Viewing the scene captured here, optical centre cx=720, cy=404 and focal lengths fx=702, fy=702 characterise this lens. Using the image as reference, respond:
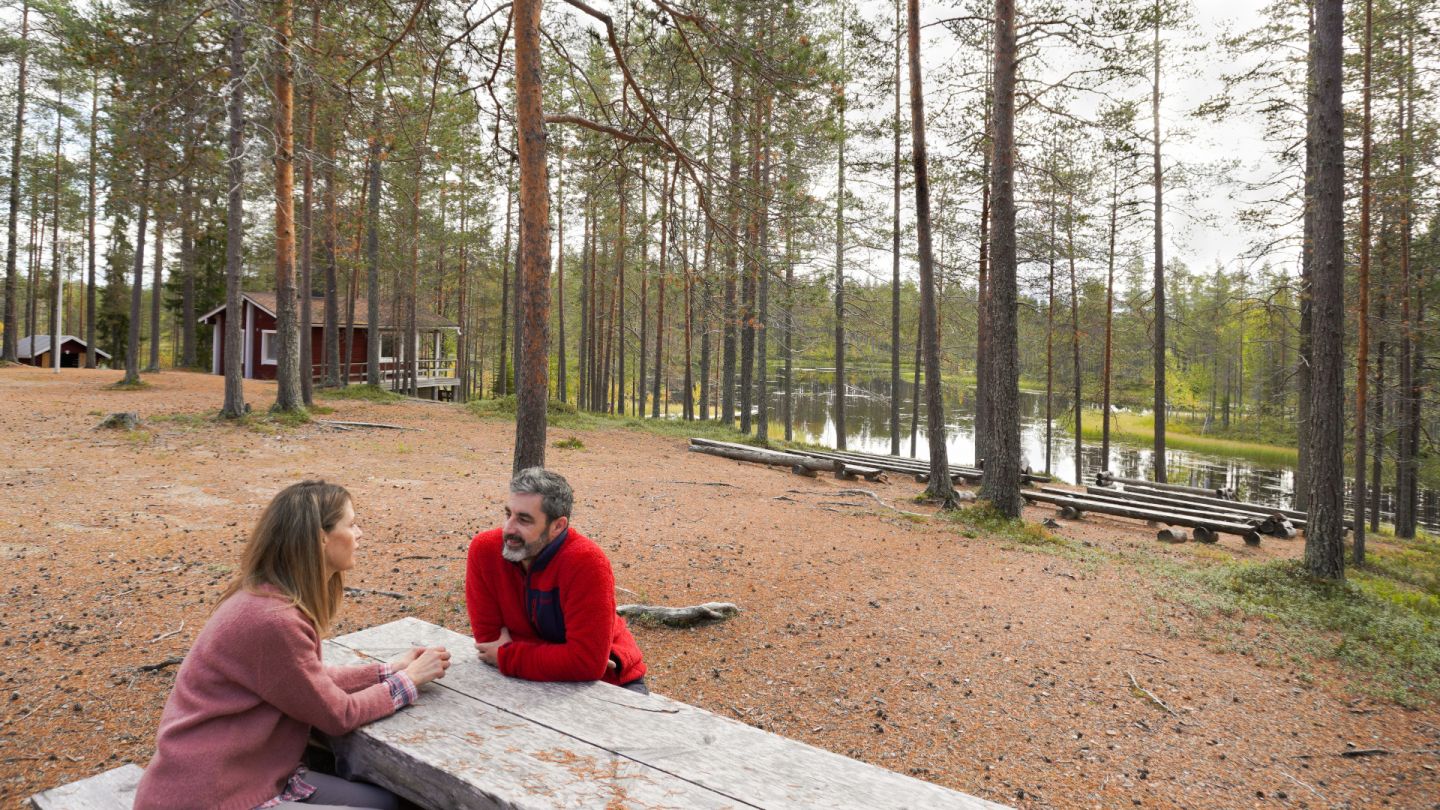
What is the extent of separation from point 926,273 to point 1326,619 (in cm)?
675

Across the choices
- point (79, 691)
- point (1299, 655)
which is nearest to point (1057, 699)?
point (1299, 655)

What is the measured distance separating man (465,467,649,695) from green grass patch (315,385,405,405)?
777 inches

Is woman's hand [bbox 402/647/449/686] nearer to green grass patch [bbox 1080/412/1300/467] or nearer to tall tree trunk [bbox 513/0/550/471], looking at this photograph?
tall tree trunk [bbox 513/0/550/471]

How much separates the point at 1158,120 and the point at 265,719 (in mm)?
23508

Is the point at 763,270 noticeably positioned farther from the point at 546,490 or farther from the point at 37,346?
the point at 37,346

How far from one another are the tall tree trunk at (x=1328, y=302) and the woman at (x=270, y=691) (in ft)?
28.8

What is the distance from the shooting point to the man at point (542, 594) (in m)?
2.61

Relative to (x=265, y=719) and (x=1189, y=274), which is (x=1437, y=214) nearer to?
(x=265, y=719)

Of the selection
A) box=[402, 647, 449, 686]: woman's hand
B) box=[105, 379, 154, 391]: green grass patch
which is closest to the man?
box=[402, 647, 449, 686]: woman's hand

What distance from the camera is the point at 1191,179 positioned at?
18.9 m

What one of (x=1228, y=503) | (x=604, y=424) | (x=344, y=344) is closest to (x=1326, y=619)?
(x=1228, y=503)

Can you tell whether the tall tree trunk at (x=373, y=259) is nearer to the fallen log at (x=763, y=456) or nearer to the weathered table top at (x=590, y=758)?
the fallen log at (x=763, y=456)

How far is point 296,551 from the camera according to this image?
2.18 metres

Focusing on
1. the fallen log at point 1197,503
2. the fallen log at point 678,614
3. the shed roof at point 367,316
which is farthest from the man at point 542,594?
the shed roof at point 367,316
